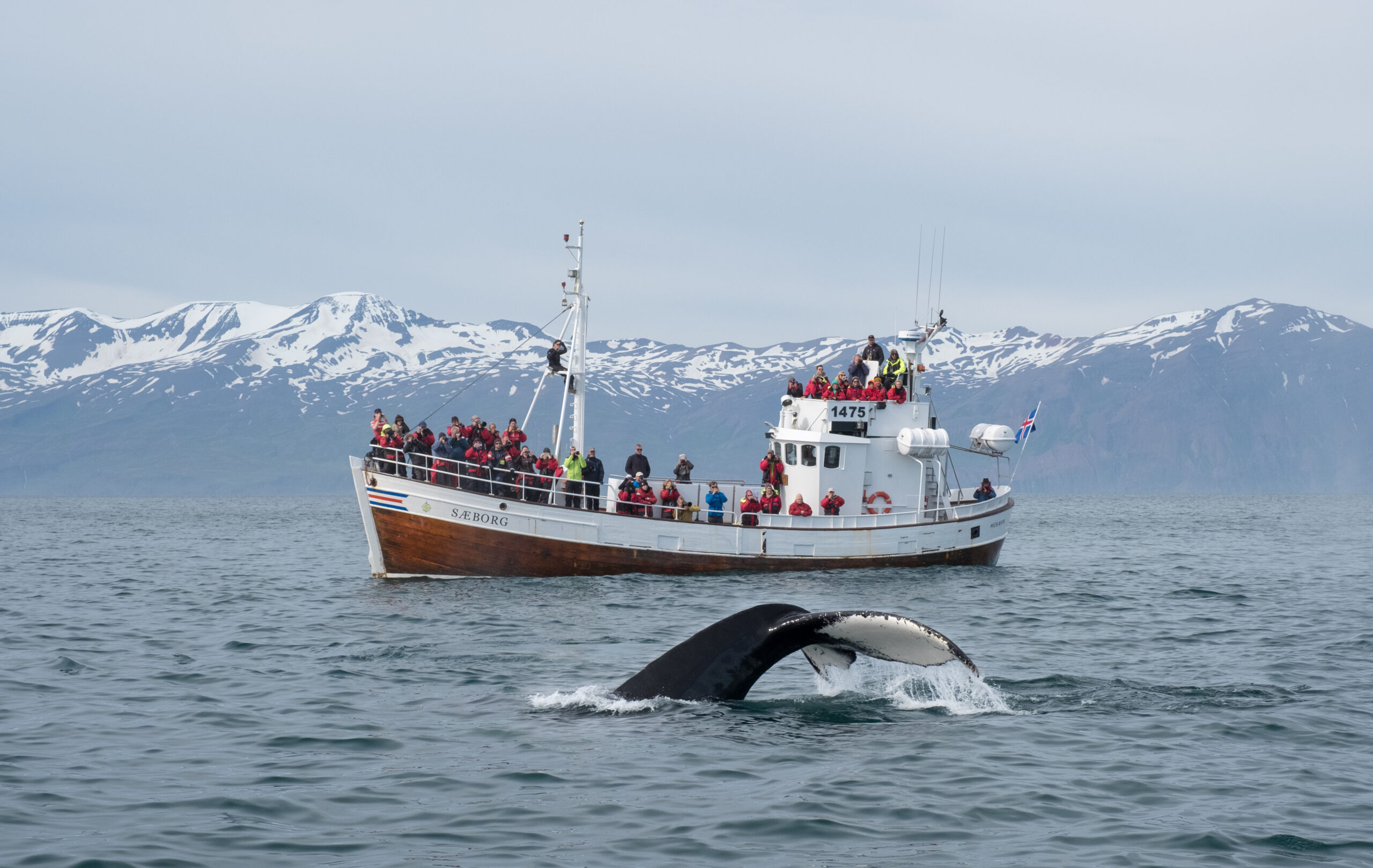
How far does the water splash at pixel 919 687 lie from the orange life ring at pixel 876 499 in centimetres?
1953

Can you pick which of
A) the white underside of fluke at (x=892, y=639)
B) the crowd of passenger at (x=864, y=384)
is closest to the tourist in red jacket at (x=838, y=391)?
the crowd of passenger at (x=864, y=384)

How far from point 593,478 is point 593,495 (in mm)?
812

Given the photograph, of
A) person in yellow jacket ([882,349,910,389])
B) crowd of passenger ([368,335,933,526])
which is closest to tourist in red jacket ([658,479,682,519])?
crowd of passenger ([368,335,933,526])

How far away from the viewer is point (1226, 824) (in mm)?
10000

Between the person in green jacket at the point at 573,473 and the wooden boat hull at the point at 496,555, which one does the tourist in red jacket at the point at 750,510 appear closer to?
the wooden boat hull at the point at 496,555

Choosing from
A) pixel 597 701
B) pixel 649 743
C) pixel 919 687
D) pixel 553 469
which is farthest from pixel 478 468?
pixel 649 743

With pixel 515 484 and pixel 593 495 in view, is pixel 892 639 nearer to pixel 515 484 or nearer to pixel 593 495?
pixel 593 495

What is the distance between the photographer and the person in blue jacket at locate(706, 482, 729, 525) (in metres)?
33.5

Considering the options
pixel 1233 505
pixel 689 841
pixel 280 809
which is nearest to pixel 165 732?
pixel 280 809

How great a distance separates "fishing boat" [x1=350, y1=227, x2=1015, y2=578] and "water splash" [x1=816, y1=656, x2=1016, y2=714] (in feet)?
53.2

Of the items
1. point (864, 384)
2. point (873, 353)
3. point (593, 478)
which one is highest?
point (873, 353)

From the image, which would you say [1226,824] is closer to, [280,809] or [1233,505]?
[280,809]

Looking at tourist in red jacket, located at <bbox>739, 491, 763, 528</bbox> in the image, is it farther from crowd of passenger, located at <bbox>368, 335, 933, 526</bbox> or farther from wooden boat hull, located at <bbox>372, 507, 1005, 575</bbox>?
wooden boat hull, located at <bbox>372, 507, 1005, 575</bbox>

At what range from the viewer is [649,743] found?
39.7 feet
